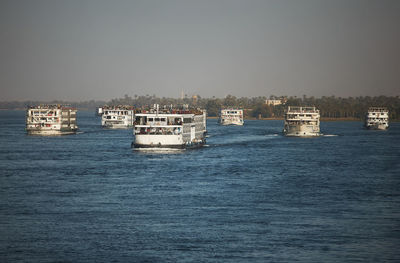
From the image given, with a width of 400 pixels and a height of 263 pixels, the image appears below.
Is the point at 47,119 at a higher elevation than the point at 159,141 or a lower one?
higher

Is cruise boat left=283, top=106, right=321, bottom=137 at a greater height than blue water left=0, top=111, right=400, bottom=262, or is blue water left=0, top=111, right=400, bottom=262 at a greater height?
cruise boat left=283, top=106, right=321, bottom=137

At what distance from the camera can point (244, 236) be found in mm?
46062

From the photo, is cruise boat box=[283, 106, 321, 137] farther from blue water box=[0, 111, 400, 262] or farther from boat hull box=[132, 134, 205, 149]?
boat hull box=[132, 134, 205, 149]

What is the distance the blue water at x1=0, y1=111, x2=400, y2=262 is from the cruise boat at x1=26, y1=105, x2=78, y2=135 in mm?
61037

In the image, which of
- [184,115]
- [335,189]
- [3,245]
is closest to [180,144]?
[184,115]

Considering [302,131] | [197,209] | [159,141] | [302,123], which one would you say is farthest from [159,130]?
[302,131]

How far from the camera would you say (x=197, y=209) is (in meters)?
56.4

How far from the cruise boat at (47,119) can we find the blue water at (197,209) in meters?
61.0

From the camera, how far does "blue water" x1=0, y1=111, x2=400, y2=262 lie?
138ft

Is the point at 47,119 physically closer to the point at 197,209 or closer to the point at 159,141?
the point at 159,141

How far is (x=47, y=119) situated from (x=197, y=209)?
120003 millimetres

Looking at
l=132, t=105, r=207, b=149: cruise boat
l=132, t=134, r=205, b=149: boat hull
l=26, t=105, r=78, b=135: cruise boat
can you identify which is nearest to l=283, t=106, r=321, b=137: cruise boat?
l=26, t=105, r=78, b=135: cruise boat

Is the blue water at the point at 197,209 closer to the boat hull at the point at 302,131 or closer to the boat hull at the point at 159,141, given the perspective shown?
the boat hull at the point at 159,141

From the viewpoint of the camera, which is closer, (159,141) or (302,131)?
(159,141)
